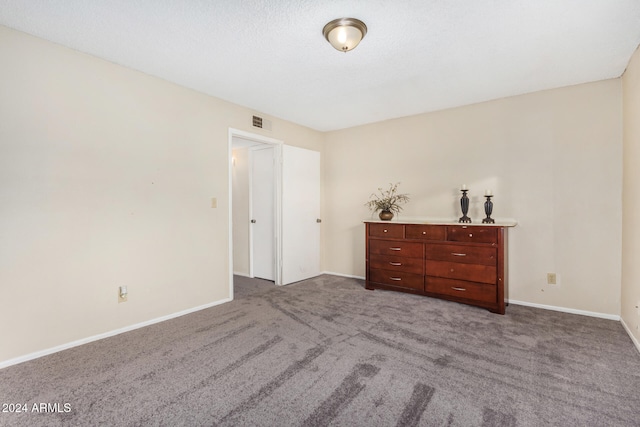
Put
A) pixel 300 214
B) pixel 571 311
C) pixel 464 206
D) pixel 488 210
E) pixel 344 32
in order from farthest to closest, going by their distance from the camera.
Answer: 1. pixel 300 214
2. pixel 464 206
3. pixel 488 210
4. pixel 571 311
5. pixel 344 32

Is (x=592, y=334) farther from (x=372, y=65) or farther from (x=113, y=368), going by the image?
(x=113, y=368)

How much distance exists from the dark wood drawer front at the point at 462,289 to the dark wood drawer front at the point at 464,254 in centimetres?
24

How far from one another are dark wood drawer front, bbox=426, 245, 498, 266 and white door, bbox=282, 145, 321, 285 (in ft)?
6.12

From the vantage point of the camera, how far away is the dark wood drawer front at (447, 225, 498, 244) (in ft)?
10.2

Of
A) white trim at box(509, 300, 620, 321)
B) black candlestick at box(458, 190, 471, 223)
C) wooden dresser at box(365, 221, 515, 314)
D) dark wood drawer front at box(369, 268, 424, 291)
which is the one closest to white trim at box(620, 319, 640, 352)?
white trim at box(509, 300, 620, 321)

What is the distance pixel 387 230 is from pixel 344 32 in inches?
95.8

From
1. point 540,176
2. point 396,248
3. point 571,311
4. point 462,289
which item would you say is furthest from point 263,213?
point 571,311

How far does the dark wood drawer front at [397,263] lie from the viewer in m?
3.64

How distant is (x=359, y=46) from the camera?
236cm

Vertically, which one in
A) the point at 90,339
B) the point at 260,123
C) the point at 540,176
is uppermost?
the point at 260,123

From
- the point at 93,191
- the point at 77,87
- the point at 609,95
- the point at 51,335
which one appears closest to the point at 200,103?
the point at 77,87

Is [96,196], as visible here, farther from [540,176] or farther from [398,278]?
[540,176]

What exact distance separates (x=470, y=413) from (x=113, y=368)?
225 centimetres

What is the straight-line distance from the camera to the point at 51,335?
2.30 meters
